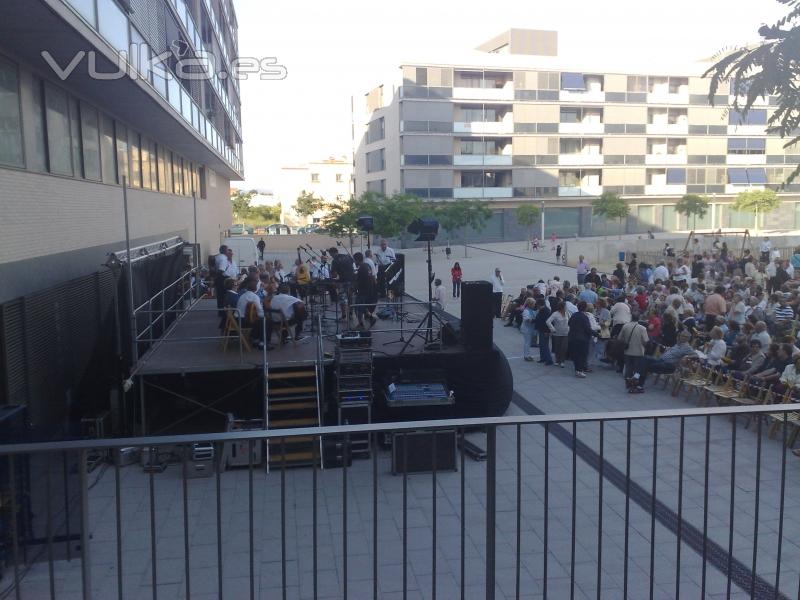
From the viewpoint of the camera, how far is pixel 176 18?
18594 millimetres

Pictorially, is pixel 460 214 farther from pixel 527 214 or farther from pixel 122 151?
pixel 122 151

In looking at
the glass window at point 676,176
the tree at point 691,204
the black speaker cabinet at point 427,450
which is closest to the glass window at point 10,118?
the black speaker cabinet at point 427,450

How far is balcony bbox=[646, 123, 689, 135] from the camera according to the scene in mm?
66125

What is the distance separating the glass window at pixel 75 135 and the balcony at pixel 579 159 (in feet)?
183

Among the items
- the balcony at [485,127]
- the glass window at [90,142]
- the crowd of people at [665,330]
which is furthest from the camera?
the balcony at [485,127]

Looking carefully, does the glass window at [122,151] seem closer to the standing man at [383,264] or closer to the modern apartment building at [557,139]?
the standing man at [383,264]

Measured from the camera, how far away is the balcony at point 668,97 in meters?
65.6

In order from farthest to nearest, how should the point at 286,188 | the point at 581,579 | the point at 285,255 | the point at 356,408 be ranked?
the point at 286,188 < the point at 285,255 < the point at 356,408 < the point at 581,579

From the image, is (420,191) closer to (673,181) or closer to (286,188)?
(673,181)

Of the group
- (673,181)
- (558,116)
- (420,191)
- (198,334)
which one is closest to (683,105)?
(673,181)

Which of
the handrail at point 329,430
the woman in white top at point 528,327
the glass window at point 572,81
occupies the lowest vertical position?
the woman in white top at point 528,327

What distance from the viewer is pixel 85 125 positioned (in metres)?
13.5

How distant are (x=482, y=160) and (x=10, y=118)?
55.2 meters

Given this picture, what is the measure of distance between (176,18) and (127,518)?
13.9 m
